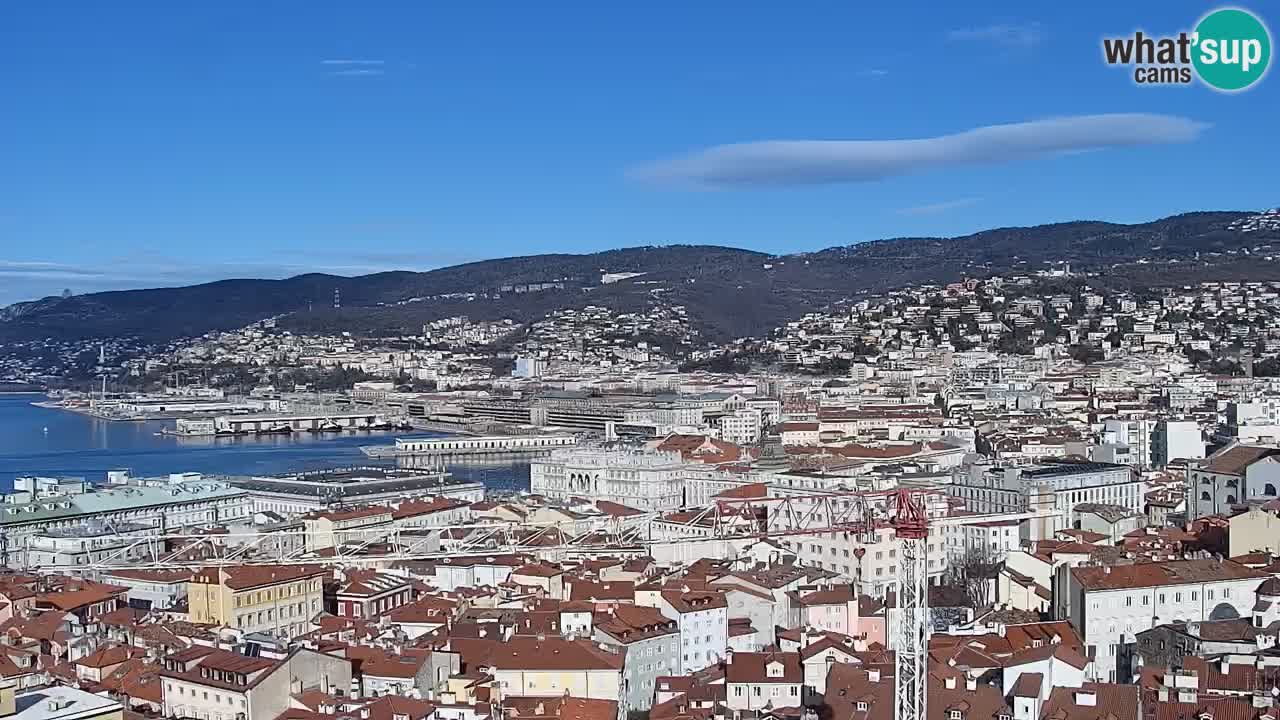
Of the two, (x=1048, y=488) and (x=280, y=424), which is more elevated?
(x=1048, y=488)

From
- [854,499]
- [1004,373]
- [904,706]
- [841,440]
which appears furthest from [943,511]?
[1004,373]

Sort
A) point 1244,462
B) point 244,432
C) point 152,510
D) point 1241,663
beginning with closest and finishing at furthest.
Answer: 1. point 1241,663
2. point 1244,462
3. point 152,510
4. point 244,432

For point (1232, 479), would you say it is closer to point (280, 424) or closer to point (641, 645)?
point (641, 645)

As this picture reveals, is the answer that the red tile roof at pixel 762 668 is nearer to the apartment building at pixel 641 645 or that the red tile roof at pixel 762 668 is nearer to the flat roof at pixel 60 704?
the apartment building at pixel 641 645

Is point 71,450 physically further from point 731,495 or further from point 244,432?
point 731,495

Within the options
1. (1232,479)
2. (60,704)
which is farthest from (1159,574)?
(60,704)
